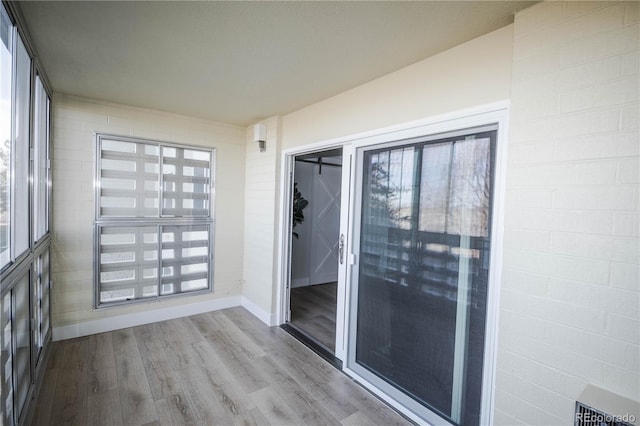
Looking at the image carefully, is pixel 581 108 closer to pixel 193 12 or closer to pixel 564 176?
pixel 564 176

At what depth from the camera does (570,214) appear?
4.76 feet

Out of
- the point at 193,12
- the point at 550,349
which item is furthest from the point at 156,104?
the point at 550,349

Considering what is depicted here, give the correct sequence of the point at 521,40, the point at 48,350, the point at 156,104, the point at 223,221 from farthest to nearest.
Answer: the point at 223,221, the point at 156,104, the point at 48,350, the point at 521,40

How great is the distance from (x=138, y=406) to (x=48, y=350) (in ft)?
4.61

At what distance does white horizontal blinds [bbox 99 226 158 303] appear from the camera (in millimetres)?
3496

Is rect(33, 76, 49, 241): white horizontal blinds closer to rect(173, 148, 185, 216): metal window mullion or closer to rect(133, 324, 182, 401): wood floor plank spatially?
rect(173, 148, 185, 216): metal window mullion

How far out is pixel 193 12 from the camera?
1710mm

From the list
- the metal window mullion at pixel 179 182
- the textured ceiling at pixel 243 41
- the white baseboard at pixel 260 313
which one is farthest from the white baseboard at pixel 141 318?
the textured ceiling at pixel 243 41

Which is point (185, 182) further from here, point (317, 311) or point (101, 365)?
point (317, 311)

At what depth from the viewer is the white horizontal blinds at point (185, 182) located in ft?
12.5

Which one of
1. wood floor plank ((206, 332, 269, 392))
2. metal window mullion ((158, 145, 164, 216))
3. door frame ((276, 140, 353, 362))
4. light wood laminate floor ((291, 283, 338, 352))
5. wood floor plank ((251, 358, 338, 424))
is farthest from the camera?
metal window mullion ((158, 145, 164, 216))

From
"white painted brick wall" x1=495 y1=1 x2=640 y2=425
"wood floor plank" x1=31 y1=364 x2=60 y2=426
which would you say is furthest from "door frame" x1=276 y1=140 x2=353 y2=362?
"wood floor plank" x1=31 y1=364 x2=60 y2=426

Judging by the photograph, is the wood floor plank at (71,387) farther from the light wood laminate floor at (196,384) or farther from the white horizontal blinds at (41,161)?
the white horizontal blinds at (41,161)

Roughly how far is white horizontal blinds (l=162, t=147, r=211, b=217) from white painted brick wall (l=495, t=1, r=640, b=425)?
3525 mm
